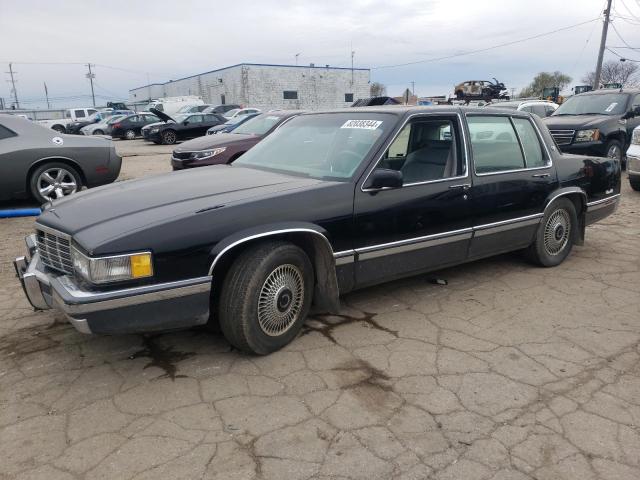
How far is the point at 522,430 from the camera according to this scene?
2.54 meters

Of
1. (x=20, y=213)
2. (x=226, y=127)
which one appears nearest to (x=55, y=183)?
(x=20, y=213)

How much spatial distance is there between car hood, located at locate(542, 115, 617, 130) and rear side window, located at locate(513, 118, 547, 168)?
602 centimetres

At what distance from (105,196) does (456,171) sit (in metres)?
2.68

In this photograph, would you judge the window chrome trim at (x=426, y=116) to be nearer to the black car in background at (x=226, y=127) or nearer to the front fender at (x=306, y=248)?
the front fender at (x=306, y=248)

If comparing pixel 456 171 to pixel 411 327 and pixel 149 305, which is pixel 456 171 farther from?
pixel 149 305

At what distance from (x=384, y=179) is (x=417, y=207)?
47cm

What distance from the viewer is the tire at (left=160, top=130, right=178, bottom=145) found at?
22.5m

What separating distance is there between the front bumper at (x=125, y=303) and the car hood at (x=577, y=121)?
31.0 feet

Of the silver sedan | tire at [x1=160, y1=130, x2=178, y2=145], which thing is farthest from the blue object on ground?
tire at [x1=160, y1=130, x2=178, y2=145]

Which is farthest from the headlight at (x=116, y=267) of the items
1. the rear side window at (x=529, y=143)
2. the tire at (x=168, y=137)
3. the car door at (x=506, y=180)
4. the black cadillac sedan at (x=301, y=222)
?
the tire at (x=168, y=137)

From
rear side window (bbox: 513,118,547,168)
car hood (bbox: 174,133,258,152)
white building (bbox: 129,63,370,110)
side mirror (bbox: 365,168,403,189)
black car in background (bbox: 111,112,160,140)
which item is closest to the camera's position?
side mirror (bbox: 365,168,403,189)

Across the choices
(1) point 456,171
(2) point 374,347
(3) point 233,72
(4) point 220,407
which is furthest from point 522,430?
(3) point 233,72

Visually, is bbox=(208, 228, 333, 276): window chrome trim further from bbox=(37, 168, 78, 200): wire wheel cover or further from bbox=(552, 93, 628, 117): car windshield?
bbox=(552, 93, 628, 117): car windshield

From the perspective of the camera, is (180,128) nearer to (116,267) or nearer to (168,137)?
(168,137)
